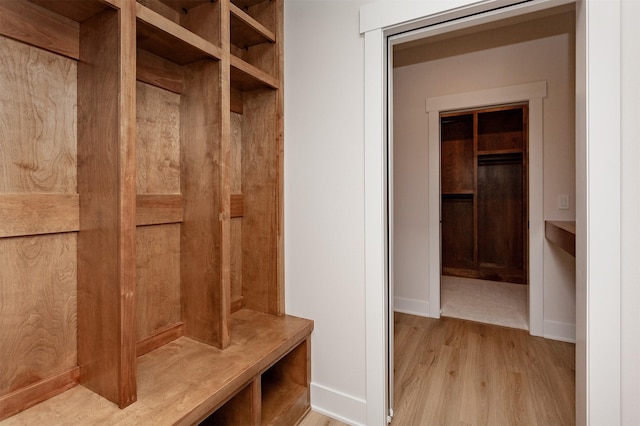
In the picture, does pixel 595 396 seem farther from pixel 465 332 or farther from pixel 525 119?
pixel 525 119

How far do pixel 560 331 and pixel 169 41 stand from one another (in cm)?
338

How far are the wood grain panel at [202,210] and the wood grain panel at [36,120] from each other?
46 centimetres

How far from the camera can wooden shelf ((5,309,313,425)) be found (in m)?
1.07

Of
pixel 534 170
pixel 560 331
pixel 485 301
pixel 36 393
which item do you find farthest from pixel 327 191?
pixel 485 301

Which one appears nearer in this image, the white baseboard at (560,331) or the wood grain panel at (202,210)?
the wood grain panel at (202,210)

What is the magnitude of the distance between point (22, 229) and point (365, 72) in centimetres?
155

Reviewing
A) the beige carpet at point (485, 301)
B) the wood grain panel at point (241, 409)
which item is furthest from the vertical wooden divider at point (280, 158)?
the beige carpet at point (485, 301)

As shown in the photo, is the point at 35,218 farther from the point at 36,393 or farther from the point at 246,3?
the point at 246,3

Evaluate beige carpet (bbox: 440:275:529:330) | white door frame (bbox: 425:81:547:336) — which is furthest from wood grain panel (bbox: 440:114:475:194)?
white door frame (bbox: 425:81:547:336)

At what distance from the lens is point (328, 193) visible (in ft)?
5.86

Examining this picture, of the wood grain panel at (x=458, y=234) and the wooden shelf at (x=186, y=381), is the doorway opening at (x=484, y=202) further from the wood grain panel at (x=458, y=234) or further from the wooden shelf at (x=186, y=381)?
the wooden shelf at (x=186, y=381)

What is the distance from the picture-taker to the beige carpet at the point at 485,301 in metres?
3.11

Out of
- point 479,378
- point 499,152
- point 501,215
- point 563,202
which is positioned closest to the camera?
point 479,378

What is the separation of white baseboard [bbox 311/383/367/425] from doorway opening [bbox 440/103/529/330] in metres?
2.77
